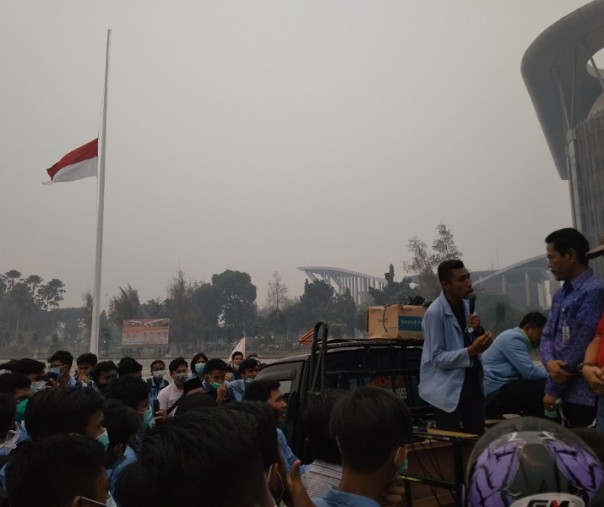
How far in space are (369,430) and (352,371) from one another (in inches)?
97.3

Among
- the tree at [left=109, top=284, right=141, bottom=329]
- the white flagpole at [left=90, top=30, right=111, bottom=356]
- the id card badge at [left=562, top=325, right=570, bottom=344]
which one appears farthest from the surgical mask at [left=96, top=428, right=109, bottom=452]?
the tree at [left=109, top=284, right=141, bottom=329]

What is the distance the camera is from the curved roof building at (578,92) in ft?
133

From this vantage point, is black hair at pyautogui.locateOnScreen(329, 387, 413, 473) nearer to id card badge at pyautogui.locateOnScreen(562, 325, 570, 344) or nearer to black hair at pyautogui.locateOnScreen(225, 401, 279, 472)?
black hair at pyautogui.locateOnScreen(225, 401, 279, 472)

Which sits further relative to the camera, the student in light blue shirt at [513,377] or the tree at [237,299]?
the tree at [237,299]

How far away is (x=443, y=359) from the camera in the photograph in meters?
3.73

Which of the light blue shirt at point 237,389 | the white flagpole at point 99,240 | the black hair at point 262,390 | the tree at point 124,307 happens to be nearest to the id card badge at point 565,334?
the black hair at point 262,390

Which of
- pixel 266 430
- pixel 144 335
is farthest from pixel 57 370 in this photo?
pixel 144 335

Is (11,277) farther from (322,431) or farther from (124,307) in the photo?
(322,431)

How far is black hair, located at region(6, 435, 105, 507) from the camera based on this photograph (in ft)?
6.50

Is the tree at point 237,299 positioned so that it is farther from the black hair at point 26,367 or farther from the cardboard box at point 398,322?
the cardboard box at point 398,322

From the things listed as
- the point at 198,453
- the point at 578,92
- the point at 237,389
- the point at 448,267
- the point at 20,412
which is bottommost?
the point at 237,389

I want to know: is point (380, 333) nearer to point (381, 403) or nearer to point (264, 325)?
point (381, 403)

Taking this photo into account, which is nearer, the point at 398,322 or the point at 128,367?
the point at 398,322

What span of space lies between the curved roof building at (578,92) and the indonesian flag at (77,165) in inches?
1310
